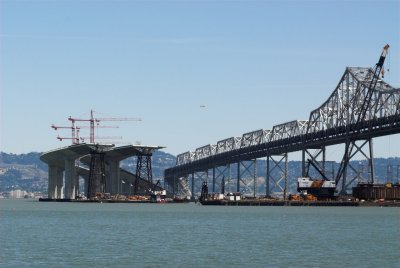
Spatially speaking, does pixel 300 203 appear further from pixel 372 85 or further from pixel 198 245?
pixel 198 245

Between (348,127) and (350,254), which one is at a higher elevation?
(348,127)

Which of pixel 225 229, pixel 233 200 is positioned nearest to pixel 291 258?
A: pixel 225 229

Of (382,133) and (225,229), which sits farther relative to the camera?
(382,133)

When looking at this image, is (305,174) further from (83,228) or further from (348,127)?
(83,228)

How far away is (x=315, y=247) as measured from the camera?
6444 centimetres

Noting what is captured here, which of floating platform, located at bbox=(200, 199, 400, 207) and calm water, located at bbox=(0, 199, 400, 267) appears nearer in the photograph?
calm water, located at bbox=(0, 199, 400, 267)

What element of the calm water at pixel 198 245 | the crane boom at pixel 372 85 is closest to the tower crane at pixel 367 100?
the crane boom at pixel 372 85

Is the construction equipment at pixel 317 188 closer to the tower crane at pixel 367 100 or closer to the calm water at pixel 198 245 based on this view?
the tower crane at pixel 367 100

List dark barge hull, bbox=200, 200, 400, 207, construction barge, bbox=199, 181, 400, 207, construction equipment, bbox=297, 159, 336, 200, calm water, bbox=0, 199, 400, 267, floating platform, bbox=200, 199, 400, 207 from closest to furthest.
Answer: calm water, bbox=0, 199, 400, 267
floating platform, bbox=200, 199, 400, 207
dark barge hull, bbox=200, 200, 400, 207
construction barge, bbox=199, 181, 400, 207
construction equipment, bbox=297, 159, 336, 200

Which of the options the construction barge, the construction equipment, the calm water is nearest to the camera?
the calm water

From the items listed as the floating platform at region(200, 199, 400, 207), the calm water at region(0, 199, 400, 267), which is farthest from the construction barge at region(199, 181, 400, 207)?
the calm water at region(0, 199, 400, 267)

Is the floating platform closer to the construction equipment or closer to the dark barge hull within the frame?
the dark barge hull

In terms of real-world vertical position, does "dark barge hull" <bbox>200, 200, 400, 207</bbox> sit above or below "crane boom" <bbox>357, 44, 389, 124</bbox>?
below

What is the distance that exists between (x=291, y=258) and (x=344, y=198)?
118 m
